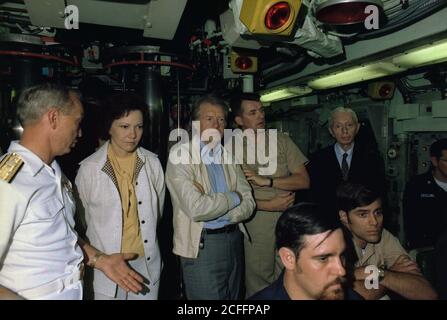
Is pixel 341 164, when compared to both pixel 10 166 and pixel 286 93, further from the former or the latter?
pixel 10 166

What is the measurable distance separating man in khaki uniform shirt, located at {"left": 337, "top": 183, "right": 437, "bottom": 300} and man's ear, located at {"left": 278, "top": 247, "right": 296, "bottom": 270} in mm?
575

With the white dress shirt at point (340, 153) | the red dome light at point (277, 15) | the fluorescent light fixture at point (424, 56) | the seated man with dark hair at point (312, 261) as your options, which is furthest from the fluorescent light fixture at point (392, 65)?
the seated man with dark hair at point (312, 261)

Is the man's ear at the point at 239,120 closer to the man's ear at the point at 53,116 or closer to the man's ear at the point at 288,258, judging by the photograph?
the man's ear at the point at 288,258

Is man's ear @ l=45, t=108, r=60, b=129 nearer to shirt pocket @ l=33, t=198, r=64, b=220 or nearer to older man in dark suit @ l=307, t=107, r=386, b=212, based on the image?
shirt pocket @ l=33, t=198, r=64, b=220

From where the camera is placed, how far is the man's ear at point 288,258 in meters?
1.67

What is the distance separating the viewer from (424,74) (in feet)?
14.8

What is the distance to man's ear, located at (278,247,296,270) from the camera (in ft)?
5.47

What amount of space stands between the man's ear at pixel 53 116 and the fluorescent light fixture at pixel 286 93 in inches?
153

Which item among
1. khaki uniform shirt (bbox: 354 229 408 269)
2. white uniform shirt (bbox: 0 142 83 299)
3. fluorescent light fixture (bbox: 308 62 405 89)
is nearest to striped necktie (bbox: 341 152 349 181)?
fluorescent light fixture (bbox: 308 62 405 89)

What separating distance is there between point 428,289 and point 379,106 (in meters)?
4.05

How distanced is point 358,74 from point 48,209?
11.8ft

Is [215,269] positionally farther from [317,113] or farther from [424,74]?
[317,113]
